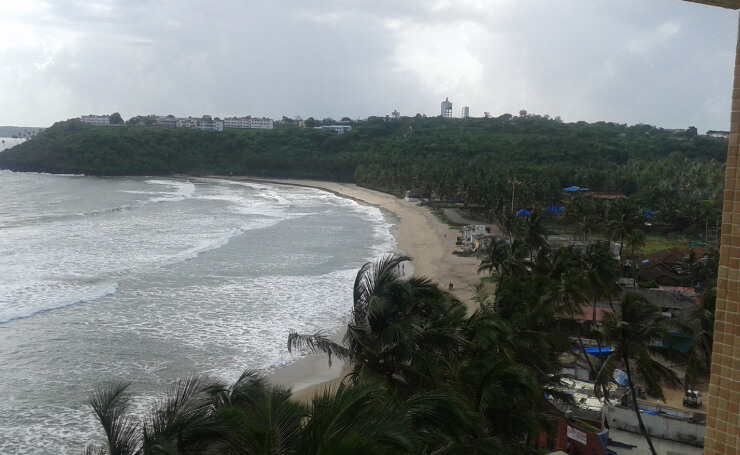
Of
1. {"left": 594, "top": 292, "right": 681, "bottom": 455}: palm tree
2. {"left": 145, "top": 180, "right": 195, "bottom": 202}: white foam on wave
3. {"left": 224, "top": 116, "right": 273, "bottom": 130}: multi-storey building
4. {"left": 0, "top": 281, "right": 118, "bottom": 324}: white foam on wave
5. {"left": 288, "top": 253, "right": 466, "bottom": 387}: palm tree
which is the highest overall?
{"left": 224, "top": 116, "right": 273, "bottom": 130}: multi-storey building

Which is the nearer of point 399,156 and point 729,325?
point 729,325

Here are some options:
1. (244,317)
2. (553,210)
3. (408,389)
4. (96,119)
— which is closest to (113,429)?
(408,389)

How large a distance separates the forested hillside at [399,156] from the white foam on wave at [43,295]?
39070 millimetres

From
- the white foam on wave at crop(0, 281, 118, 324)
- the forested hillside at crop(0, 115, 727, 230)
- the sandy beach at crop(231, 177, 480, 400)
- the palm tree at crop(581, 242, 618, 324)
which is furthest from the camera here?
the forested hillside at crop(0, 115, 727, 230)

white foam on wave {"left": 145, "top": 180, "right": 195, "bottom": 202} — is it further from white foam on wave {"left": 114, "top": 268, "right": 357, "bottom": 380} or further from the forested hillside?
white foam on wave {"left": 114, "top": 268, "right": 357, "bottom": 380}

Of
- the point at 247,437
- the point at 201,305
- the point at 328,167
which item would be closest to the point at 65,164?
the point at 328,167

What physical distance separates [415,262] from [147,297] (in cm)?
1629

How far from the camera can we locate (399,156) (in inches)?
4139

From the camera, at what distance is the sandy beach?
19.8 meters

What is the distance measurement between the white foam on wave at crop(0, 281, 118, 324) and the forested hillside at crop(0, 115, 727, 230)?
3907 centimetres

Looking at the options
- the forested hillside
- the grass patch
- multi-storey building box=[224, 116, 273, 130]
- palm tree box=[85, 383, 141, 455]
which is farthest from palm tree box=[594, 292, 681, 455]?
multi-storey building box=[224, 116, 273, 130]

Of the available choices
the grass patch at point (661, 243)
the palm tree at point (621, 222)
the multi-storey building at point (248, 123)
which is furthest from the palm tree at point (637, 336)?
the multi-storey building at point (248, 123)

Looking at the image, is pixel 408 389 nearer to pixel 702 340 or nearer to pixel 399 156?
pixel 702 340

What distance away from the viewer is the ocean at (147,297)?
59.8ft
